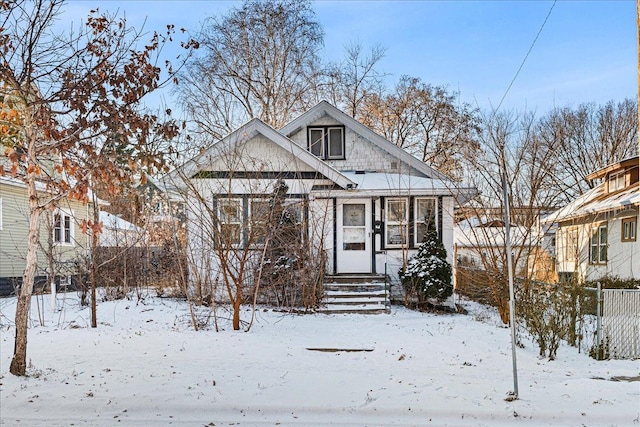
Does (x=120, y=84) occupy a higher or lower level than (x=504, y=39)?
lower

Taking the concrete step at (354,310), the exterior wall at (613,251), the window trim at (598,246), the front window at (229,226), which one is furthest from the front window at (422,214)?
the window trim at (598,246)

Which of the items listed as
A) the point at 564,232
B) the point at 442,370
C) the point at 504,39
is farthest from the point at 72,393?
the point at 564,232

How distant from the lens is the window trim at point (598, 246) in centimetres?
1920

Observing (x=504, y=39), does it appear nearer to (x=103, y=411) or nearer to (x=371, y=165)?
(x=371, y=165)

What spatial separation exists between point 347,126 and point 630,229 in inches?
419

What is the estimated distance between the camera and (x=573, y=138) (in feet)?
111

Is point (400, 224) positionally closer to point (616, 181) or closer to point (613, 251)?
point (613, 251)

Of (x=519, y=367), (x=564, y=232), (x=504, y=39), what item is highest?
(x=504, y=39)

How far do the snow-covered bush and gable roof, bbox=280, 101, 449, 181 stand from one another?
11.6ft

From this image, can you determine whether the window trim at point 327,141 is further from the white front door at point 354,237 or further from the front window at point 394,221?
the front window at point 394,221

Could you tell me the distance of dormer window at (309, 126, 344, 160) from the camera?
54.3ft

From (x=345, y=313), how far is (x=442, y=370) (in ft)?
16.7

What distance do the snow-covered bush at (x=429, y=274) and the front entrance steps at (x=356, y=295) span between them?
0.74 metres

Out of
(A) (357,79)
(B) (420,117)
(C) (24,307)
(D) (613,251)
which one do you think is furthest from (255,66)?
(C) (24,307)
